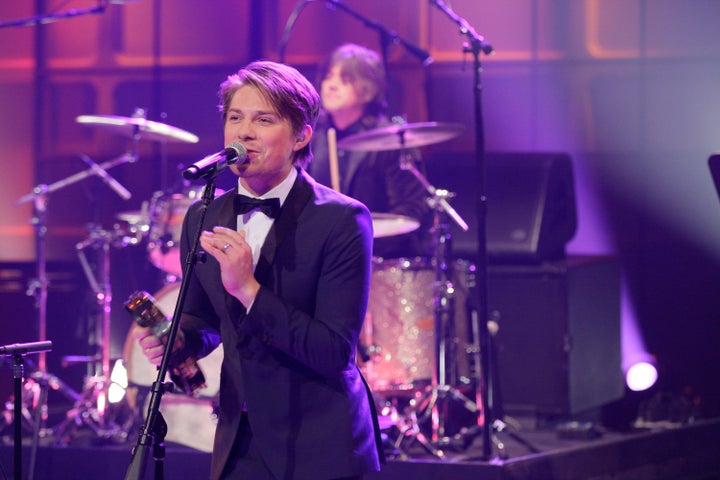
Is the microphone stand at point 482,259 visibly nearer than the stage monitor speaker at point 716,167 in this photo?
No

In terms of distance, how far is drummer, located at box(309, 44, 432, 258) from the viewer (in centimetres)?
630

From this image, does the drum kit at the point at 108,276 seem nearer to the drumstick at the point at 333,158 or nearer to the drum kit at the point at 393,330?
the drum kit at the point at 393,330

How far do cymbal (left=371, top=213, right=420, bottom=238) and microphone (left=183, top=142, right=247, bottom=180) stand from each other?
2.83 metres

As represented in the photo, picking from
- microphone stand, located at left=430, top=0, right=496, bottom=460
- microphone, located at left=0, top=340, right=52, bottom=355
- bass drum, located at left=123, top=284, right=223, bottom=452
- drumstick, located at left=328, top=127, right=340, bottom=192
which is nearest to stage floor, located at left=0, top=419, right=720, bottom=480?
bass drum, located at left=123, top=284, right=223, bottom=452

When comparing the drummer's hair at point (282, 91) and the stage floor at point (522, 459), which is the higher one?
the drummer's hair at point (282, 91)

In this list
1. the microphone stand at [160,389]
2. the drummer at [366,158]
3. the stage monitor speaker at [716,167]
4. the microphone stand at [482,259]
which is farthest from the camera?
the drummer at [366,158]

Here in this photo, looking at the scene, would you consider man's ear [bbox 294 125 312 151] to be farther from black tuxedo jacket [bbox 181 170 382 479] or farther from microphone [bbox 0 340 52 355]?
microphone [bbox 0 340 52 355]

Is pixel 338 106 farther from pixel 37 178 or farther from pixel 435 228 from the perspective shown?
pixel 37 178

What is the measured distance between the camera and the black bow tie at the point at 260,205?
2725 millimetres

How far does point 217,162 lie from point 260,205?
0.66ft

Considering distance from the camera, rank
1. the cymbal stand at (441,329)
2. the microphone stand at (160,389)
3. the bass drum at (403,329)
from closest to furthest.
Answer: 1. the microphone stand at (160,389)
2. the cymbal stand at (441,329)
3. the bass drum at (403,329)

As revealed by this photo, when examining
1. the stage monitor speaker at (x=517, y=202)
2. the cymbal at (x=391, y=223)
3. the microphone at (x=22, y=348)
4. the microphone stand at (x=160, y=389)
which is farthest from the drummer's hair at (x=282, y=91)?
the stage monitor speaker at (x=517, y=202)

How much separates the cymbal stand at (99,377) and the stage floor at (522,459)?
0.70ft

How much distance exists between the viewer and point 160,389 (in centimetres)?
258
